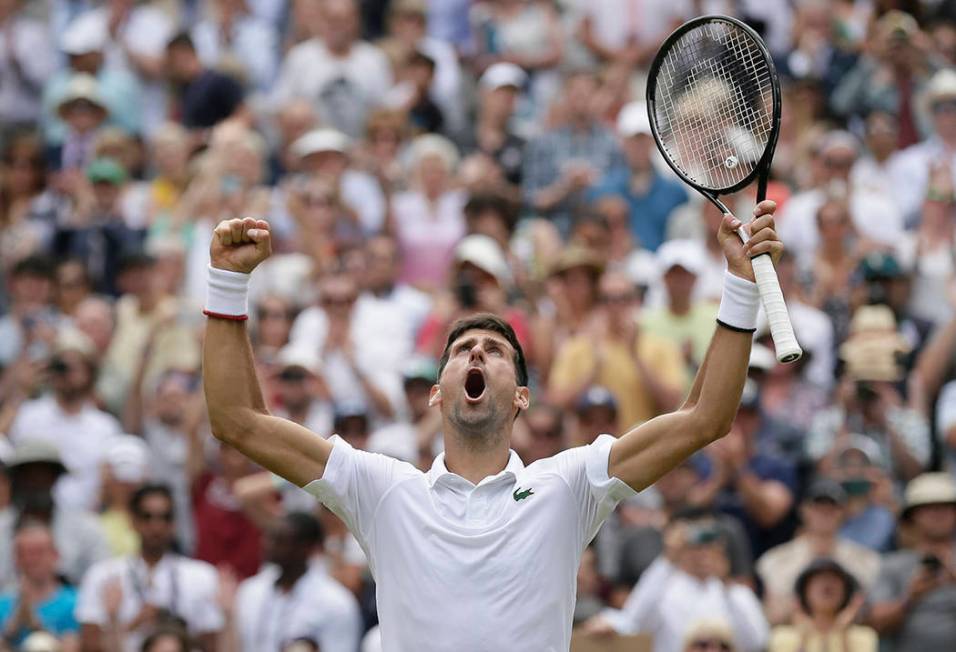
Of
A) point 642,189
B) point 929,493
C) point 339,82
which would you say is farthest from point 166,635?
point 339,82

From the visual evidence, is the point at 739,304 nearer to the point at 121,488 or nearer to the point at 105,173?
the point at 121,488

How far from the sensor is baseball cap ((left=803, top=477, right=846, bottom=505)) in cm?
1068

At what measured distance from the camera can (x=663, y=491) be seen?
11305mm

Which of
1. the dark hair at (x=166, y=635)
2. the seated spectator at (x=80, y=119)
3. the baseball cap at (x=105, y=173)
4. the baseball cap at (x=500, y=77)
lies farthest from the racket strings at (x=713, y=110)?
the seated spectator at (x=80, y=119)

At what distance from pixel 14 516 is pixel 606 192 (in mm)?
4975

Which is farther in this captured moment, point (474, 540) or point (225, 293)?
point (225, 293)

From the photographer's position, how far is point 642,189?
A: 14273mm

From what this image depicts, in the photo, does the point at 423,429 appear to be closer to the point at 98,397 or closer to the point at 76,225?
the point at 98,397

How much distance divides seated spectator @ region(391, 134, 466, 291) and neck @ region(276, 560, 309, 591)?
337 centimetres

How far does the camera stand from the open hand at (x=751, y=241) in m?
6.07

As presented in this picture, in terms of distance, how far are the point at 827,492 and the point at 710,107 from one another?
431 centimetres

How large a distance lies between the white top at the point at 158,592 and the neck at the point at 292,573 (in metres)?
0.47

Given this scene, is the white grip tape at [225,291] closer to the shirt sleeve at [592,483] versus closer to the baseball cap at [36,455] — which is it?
the shirt sleeve at [592,483]

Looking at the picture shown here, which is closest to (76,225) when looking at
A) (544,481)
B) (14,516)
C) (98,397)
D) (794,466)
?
(98,397)
